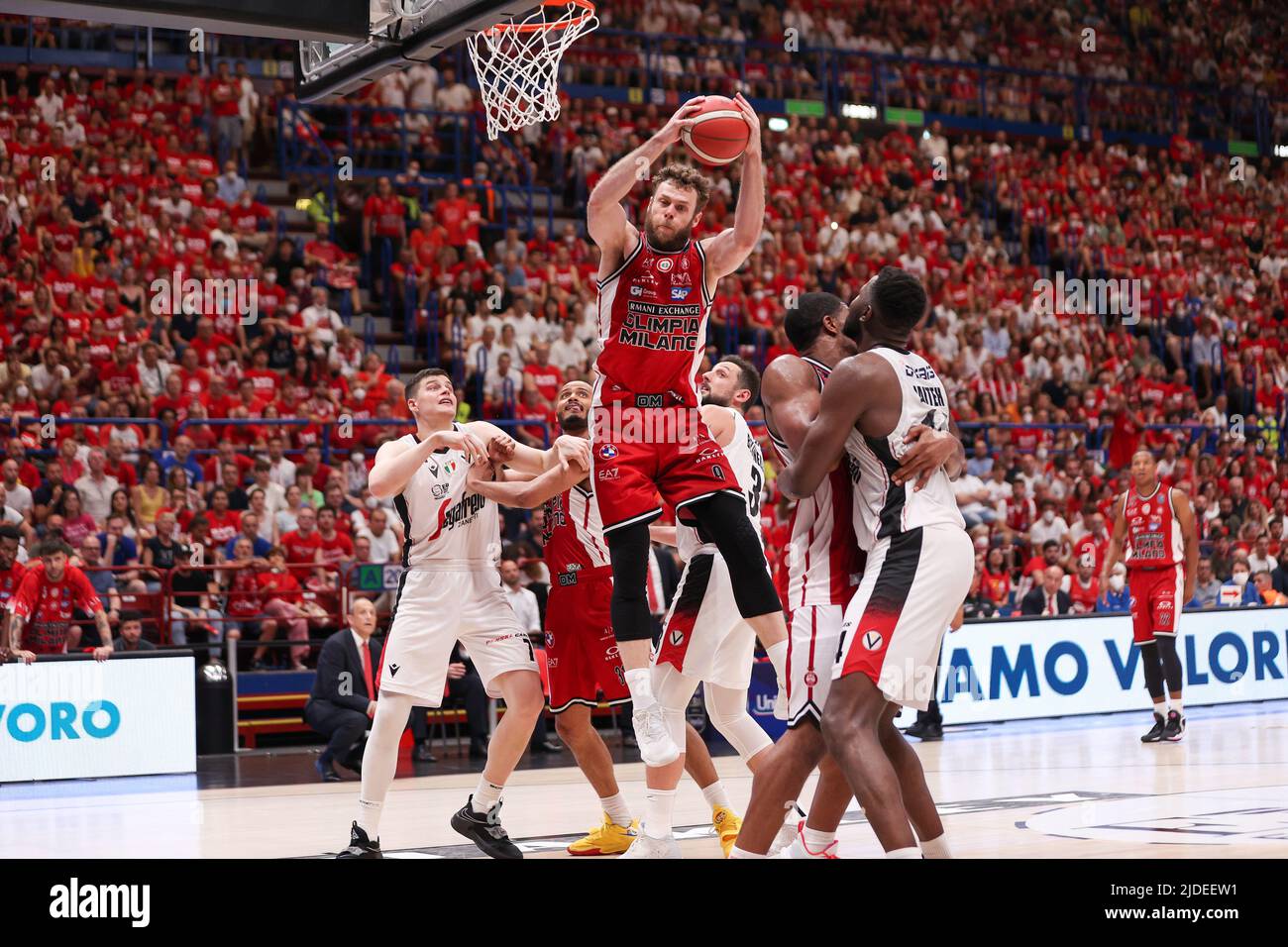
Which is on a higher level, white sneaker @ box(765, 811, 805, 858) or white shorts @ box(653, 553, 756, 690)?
white shorts @ box(653, 553, 756, 690)

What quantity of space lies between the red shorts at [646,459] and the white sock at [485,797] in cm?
146

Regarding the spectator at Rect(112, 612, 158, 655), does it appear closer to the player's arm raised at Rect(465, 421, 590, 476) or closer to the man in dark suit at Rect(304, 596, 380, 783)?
the man in dark suit at Rect(304, 596, 380, 783)

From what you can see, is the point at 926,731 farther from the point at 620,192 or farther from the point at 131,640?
the point at 620,192

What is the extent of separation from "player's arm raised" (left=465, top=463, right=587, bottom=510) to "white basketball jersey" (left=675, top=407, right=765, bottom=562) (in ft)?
1.87

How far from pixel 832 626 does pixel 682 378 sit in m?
1.38

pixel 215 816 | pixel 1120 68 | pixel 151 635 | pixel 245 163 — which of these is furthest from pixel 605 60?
pixel 215 816

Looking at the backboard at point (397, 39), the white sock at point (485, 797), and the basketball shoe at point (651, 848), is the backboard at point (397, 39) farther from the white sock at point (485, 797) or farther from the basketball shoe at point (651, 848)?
the basketball shoe at point (651, 848)

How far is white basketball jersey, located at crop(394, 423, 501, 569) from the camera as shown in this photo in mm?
6871

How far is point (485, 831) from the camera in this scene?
22.4 feet

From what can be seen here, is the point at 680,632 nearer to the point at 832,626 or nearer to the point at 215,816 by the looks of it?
the point at 832,626

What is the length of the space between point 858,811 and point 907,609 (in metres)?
3.49

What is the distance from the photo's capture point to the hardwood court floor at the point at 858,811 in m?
6.77

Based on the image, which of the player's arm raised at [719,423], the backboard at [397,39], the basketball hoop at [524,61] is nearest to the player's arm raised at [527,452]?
the player's arm raised at [719,423]

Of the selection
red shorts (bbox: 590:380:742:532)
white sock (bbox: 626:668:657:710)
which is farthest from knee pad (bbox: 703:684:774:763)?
red shorts (bbox: 590:380:742:532)
